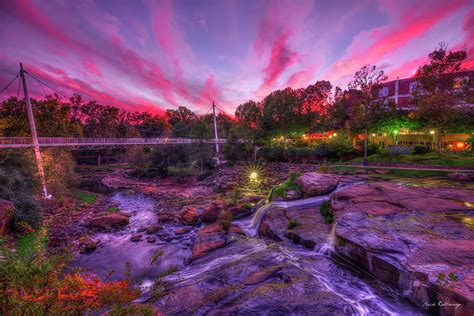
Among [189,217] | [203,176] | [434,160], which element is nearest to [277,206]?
[189,217]

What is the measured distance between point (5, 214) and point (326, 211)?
54.3 ft

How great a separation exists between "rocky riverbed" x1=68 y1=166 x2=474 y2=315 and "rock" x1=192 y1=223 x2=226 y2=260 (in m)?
0.05

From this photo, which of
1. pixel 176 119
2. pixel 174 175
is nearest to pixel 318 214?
pixel 174 175

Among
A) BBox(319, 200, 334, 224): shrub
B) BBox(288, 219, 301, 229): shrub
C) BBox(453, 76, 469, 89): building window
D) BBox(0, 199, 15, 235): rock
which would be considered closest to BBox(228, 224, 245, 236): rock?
BBox(288, 219, 301, 229): shrub

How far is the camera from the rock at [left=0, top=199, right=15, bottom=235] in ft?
33.2

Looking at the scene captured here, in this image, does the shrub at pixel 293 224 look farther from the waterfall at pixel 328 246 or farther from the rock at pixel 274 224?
the waterfall at pixel 328 246

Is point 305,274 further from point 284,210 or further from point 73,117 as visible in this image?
point 73,117

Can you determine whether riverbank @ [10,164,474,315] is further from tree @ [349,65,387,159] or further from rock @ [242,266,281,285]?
tree @ [349,65,387,159]

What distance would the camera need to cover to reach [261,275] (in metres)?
6.32

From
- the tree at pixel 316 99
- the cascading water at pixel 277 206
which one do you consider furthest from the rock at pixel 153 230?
the tree at pixel 316 99

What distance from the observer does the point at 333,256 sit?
23.5 feet

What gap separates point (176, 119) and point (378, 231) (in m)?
97.1

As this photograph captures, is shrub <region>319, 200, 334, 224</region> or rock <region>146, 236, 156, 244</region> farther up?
shrub <region>319, 200, 334, 224</region>

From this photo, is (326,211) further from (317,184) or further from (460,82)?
(460,82)
